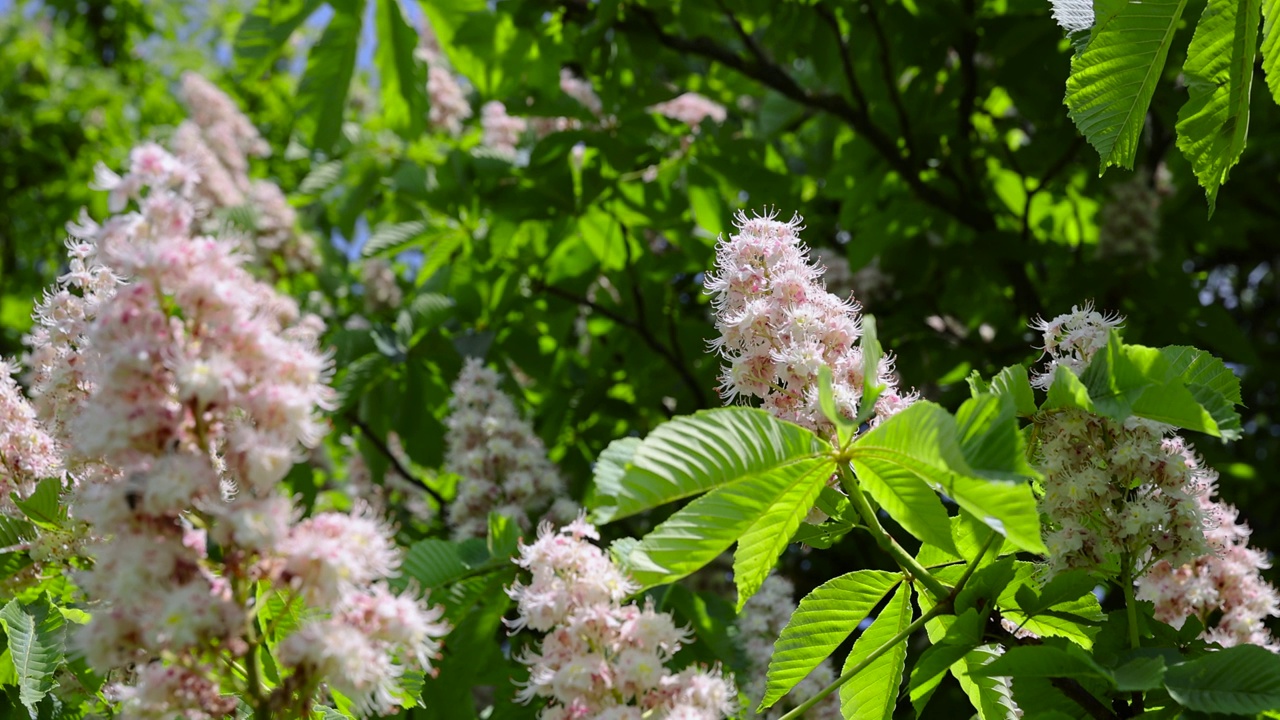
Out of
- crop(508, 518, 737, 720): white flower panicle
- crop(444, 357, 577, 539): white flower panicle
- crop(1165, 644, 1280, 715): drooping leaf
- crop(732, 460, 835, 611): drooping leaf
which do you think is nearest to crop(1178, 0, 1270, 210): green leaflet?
crop(1165, 644, 1280, 715): drooping leaf

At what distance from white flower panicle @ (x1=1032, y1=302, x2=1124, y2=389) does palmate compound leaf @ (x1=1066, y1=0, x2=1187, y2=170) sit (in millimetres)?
277

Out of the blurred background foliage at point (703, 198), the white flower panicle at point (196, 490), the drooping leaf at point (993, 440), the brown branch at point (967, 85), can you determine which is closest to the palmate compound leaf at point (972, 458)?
the drooping leaf at point (993, 440)

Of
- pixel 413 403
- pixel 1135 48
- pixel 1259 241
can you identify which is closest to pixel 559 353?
pixel 413 403

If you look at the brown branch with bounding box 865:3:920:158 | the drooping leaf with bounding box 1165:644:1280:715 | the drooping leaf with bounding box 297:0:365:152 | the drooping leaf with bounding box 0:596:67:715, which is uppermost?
the brown branch with bounding box 865:3:920:158

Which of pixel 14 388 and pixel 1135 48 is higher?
pixel 1135 48

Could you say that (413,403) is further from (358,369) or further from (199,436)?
(199,436)

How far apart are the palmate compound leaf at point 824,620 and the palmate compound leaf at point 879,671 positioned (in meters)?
0.03

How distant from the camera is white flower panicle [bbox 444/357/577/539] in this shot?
3.79m

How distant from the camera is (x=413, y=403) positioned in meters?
4.61

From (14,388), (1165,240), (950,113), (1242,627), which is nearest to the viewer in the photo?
(14,388)

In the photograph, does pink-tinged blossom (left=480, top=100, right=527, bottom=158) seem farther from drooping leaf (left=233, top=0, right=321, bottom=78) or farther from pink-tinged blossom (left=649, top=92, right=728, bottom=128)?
drooping leaf (left=233, top=0, right=321, bottom=78)

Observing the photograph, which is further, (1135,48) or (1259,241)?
(1259,241)

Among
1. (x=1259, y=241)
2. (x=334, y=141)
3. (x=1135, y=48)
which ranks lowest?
(x=334, y=141)

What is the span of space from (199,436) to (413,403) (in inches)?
123
